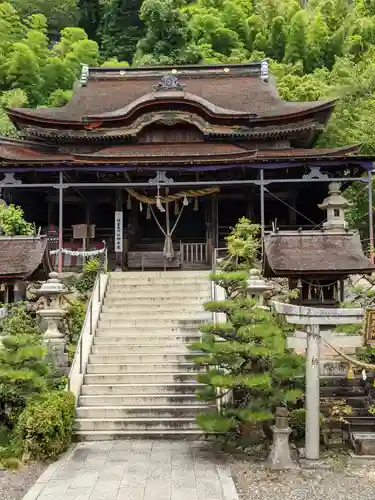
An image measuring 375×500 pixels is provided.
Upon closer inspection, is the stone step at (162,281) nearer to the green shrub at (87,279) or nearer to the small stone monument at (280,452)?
the green shrub at (87,279)

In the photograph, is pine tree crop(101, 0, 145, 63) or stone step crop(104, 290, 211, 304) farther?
pine tree crop(101, 0, 145, 63)

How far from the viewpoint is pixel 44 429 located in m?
8.51

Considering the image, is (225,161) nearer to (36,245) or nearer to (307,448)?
(36,245)

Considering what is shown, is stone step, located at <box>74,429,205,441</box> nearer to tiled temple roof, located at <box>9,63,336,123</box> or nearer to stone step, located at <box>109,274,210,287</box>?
stone step, located at <box>109,274,210,287</box>

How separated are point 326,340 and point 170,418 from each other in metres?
3.36

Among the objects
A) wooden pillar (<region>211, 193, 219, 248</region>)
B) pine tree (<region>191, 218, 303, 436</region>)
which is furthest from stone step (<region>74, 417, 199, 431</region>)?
wooden pillar (<region>211, 193, 219, 248</region>)

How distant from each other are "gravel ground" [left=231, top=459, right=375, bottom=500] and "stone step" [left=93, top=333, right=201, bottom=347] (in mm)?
3897

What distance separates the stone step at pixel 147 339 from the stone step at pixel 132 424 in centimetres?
231

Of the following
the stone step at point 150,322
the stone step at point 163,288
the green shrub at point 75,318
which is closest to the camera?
the stone step at point 150,322

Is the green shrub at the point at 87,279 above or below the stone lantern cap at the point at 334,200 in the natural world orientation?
below

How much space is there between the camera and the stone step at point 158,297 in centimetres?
1365

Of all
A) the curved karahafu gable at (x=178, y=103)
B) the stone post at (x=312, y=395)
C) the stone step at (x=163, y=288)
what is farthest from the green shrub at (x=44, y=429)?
the curved karahafu gable at (x=178, y=103)

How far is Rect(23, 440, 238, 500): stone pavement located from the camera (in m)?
7.09

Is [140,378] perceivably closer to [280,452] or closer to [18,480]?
[18,480]
